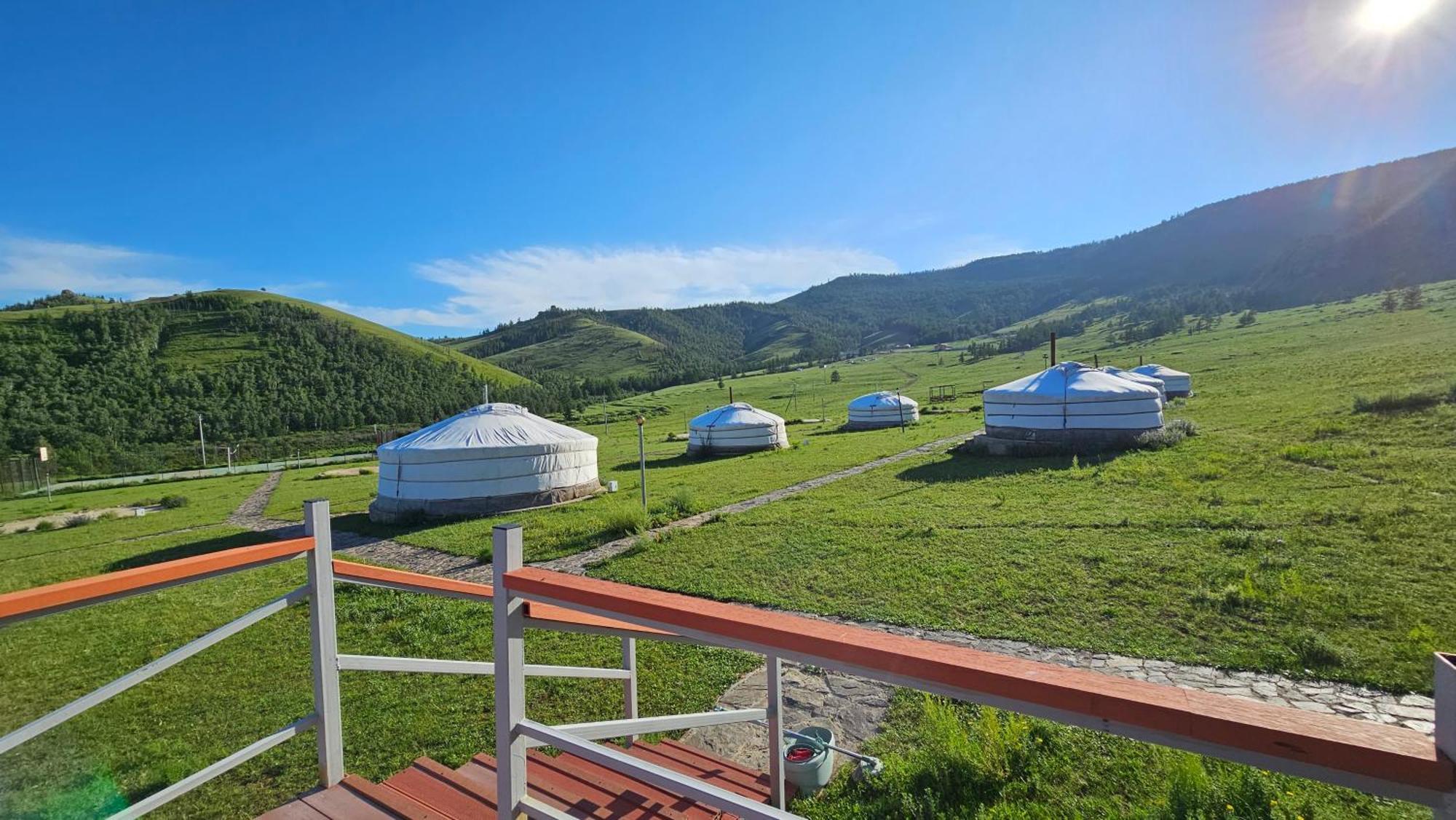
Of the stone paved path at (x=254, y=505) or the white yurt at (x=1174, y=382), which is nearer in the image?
the stone paved path at (x=254, y=505)

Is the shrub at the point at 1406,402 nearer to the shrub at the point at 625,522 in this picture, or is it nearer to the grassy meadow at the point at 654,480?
the grassy meadow at the point at 654,480

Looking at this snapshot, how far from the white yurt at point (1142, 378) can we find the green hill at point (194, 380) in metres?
56.9

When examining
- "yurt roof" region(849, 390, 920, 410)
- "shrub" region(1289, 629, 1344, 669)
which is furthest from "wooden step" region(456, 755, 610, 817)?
"yurt roof" region(849, 390, 920, 410)

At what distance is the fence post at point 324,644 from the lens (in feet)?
8.09

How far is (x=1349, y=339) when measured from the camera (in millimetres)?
43562

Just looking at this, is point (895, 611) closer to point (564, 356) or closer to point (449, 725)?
point (449, 725)

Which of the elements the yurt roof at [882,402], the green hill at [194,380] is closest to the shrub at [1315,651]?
the yurt roof at [882,402]

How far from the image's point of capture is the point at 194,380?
6247 centimetres

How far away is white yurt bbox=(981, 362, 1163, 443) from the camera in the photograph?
17875 mm

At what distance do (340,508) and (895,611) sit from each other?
1819cm

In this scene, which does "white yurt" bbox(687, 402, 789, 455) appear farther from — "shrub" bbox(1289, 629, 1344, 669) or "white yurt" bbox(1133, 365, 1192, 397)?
"shrub" bbox(1289, 629, 1344, 669)

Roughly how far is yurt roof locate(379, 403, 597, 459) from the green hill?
40.2m

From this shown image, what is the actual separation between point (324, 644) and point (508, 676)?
1.30 metres

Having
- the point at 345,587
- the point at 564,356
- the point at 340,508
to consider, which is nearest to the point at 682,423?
the point at 340,508
